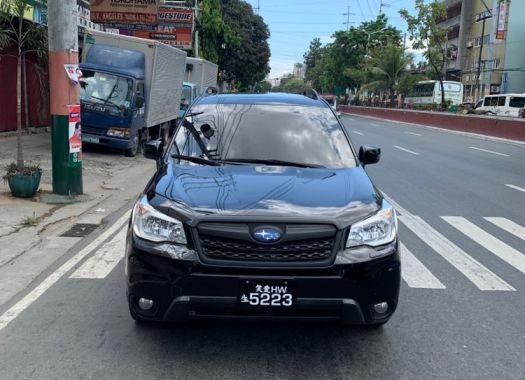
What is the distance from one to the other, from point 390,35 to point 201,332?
3028 inches

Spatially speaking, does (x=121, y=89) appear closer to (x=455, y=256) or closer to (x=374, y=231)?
(x=455, y=256)

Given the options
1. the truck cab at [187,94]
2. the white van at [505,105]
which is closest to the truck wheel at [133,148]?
the truck cab at [187,94]

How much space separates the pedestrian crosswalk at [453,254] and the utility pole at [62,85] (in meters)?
2.66

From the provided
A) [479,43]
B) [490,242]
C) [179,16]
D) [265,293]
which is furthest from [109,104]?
[479,43]

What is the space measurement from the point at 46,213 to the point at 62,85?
2.13 m

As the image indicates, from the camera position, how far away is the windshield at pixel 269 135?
5.18m

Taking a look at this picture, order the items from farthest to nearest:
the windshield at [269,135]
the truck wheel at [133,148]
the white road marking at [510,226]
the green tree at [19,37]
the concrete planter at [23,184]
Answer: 1. the truck wheel at [133,148]
2. the green tree at [19,37]
3. the concrete planter at [23,184]
4. the white road marking at [510,226]
5. the windshield at [269,135]

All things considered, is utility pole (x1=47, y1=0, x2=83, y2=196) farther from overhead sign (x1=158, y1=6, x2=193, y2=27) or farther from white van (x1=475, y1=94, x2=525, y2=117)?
white van (x1=475, y1=94, x2=525, y2=117)

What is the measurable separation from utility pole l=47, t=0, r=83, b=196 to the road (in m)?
2.95

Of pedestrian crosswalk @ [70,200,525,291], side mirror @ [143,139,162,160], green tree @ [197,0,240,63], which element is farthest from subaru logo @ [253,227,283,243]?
green tree @ [197,0,240,63]

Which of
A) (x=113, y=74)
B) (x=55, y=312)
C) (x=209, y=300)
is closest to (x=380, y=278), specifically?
(x=209, y=300)

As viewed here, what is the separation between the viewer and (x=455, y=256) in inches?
278

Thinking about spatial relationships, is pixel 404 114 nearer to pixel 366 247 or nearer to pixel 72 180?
pixel 72 180

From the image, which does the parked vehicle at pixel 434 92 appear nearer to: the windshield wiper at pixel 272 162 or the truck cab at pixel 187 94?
the truck cab at pixel 187 94
